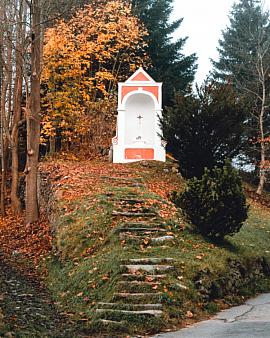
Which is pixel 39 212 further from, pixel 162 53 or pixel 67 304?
pixel 162 53

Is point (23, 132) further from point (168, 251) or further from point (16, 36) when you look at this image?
point (168, 251)

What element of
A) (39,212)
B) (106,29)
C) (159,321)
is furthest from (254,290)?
(106,29)

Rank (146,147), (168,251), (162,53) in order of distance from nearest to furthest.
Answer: (168,251) < (146,147) < (162,53)


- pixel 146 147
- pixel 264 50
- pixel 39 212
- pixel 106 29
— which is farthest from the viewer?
pixel 264 50

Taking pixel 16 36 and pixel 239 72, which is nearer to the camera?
pixel 16 36

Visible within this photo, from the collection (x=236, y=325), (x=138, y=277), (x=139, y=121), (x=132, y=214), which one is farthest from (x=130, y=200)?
(x=139, y=121)

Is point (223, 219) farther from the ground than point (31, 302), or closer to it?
farther from the ground

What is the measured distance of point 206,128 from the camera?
48.9ft

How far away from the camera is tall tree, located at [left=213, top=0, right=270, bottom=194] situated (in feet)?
82.8

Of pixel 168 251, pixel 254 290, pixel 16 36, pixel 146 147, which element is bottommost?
pixel 254 290

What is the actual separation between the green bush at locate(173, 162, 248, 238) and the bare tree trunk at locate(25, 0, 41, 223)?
6345mm

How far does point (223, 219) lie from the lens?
10633mm

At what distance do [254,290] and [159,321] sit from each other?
11.7 ft

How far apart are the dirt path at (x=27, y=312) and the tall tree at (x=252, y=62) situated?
51.6 ft
